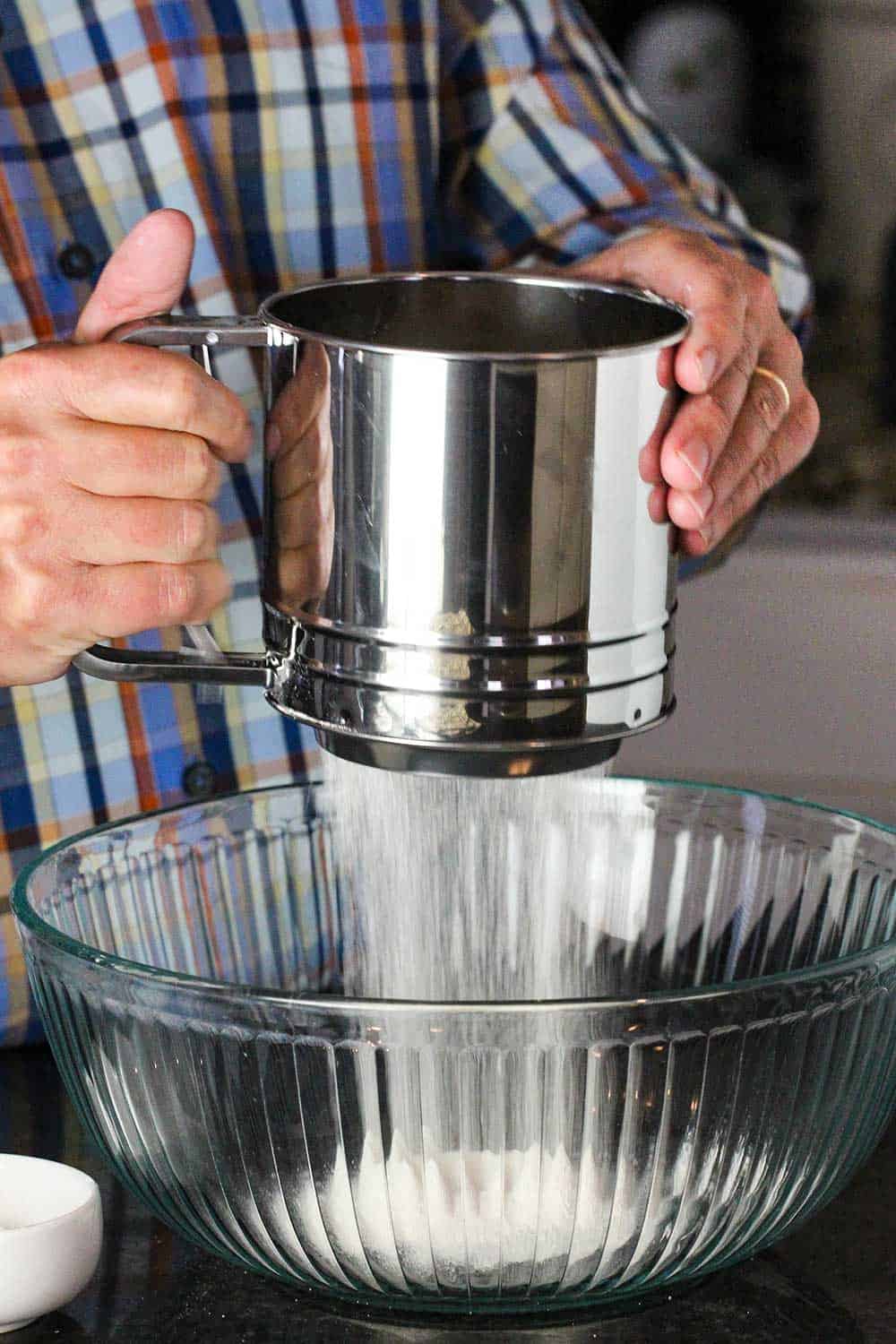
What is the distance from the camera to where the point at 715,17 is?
6.99 ft

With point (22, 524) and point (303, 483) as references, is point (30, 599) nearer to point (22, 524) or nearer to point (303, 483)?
point (22, 524)

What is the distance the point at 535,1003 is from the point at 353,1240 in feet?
0.36

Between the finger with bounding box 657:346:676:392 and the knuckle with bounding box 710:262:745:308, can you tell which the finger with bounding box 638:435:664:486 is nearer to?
the finger with bounding box 657:346:676:392

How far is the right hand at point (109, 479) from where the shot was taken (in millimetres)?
618

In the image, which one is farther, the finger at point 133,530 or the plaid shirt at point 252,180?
the plaid shirt at point 252,180

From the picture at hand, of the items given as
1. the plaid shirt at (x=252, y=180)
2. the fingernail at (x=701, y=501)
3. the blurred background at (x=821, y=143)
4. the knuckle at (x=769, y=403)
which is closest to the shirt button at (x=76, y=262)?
the plaid shirt at (x=252, y=180)

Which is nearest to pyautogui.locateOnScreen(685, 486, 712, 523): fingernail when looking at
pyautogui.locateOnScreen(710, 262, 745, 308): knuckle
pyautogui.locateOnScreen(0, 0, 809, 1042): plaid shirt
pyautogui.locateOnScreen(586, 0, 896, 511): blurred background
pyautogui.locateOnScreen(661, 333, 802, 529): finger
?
pyautogui.locateOnScreen(661, 333, 802, 529): finger

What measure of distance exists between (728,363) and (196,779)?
0.41m

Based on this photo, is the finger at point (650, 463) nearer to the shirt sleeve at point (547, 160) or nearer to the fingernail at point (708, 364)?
the fingernail at point (708, 364)

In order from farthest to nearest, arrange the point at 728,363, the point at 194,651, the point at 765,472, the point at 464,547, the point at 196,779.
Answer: the point at 196,779 → the point at 765,472 → the point at 728,363 → the point at 194,651 → the point at 464,547

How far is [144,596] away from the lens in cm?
64

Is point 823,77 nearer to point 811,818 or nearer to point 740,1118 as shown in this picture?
point 811,818

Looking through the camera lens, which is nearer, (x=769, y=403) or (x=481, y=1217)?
(x=481, y=1217)

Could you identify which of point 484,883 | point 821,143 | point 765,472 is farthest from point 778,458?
point 821,143
